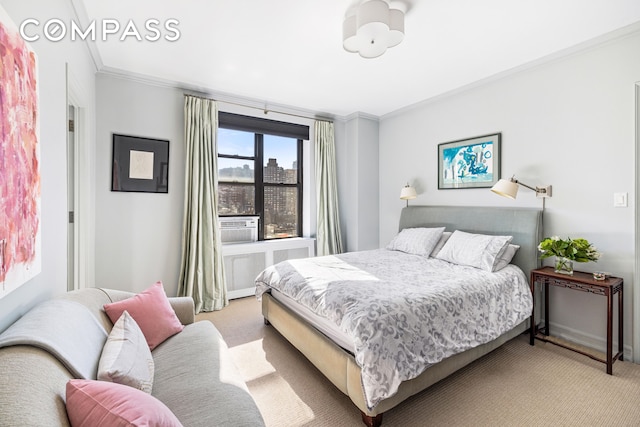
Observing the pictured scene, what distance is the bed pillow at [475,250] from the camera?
2.68m

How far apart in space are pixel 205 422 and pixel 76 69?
2540mm

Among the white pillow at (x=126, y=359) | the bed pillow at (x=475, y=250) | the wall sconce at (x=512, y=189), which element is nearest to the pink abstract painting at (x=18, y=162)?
the white pillow at (x=126, y=359)

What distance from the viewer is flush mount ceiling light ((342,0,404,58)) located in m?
1.93

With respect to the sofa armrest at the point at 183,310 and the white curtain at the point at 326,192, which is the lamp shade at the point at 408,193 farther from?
the sofa armrest at the point at 183,310

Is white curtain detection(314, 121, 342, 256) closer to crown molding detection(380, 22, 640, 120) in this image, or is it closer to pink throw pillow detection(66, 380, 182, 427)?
crown molding detection(380, 22, 640, 120)

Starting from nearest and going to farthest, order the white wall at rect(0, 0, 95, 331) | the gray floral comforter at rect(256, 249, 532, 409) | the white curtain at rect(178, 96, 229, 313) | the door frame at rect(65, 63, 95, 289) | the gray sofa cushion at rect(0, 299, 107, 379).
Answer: the gray sofa cushion at rect(0, 299, 107, 379) → the white wall at rect(0, 0, 95, 331) → the gray floral comforter at rect(256, 249, 532, 409) → the door frame at rect(65, 63, 95, 289) → the white curtain at rect(178, 96, 229, 313)

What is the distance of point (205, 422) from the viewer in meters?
1.12

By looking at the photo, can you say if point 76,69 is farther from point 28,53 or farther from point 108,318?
point 108,318

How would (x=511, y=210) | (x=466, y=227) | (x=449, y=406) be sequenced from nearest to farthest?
(x=449, y=406)
(x=511, y=210)
(x=466, y=227)

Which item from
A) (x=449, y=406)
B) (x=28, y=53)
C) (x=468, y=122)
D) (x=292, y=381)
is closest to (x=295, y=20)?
(x=28, y=53)

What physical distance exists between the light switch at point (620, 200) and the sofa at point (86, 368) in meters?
3.05

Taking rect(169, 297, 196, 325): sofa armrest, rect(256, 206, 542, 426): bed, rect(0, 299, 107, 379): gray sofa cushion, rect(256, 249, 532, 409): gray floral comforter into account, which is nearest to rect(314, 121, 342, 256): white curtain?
rect(256, 206, 542, 426): bed

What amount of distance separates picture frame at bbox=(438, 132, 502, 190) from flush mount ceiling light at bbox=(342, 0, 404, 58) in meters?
1.76

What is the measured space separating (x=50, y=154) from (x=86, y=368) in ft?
3.98
